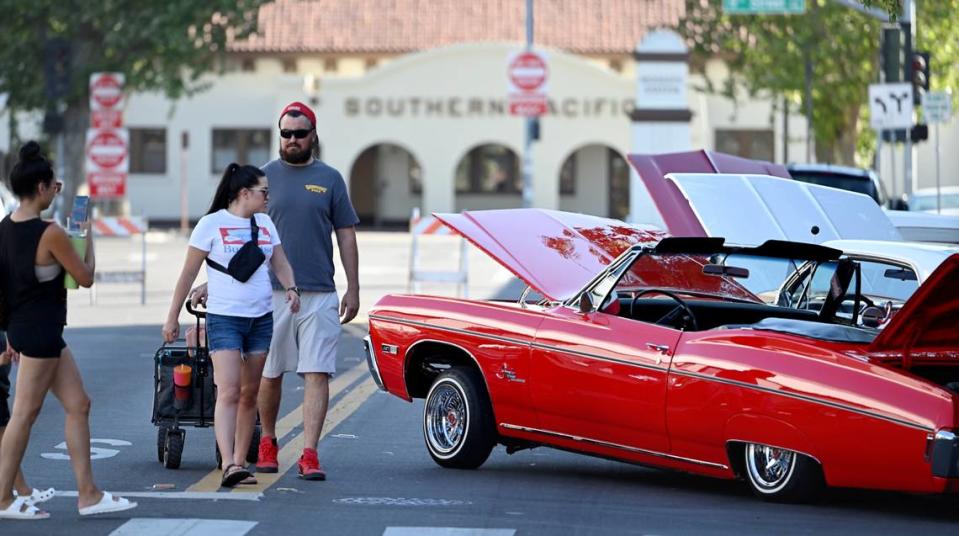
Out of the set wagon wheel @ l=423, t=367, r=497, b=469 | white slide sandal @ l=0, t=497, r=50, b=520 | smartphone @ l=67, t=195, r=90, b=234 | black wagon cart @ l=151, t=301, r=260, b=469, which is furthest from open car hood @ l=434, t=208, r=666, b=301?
white slide sandal @ l=0, t=497, r=50, b=520

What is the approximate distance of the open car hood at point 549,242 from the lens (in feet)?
35.1

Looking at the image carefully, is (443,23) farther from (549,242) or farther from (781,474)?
(781,474)

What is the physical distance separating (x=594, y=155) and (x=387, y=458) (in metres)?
50.2

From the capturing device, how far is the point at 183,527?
28.5 feet

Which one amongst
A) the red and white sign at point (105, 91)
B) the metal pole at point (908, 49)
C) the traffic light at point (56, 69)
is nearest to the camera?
the metal pole at point (908, 49)

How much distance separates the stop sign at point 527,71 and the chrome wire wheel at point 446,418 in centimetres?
2891

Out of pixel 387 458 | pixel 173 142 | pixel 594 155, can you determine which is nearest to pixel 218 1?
pixel 173 142

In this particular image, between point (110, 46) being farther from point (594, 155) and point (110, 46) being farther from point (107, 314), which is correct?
point (107, 314)

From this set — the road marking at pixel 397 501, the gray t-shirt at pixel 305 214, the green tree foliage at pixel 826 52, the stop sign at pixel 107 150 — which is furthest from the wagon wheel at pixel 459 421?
the green tree foliage at pixel 826 52

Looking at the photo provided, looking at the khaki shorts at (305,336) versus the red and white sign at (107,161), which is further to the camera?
the red and white sign at (107,161)

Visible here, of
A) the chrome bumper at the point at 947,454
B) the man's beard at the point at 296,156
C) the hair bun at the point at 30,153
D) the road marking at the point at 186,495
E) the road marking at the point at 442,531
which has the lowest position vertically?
the road marking at the point at 186,495

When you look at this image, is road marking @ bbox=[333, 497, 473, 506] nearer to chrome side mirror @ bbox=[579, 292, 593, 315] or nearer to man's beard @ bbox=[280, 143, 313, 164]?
chrome side mirror @ bbox=[579, 292, 593, 315]

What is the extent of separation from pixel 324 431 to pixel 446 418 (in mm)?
1833

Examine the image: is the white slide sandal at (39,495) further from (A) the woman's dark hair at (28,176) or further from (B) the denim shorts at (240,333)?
(A) the woman's dark hair at (28,176)
